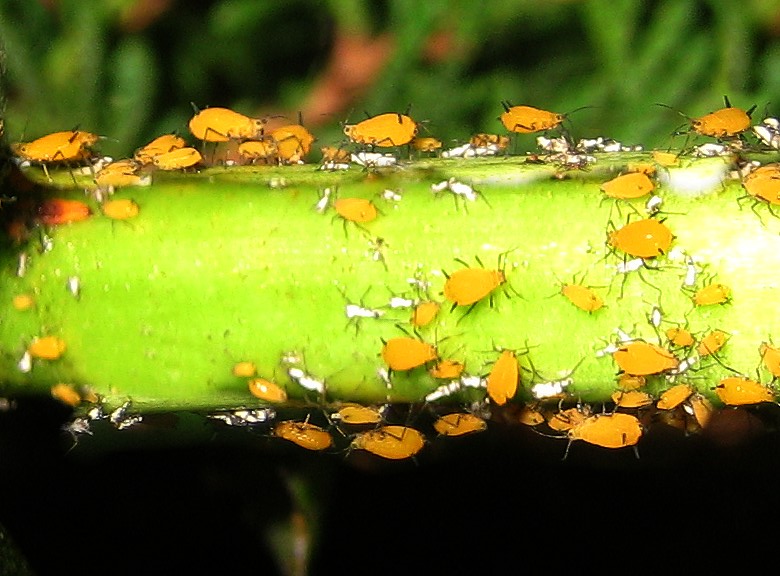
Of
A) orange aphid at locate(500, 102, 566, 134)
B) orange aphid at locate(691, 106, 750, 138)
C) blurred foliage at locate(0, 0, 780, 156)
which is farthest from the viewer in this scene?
blurred foliage at locate(0, 0, 780, 156)

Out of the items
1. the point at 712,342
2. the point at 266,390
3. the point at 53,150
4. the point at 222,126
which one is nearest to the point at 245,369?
the point at 266,390

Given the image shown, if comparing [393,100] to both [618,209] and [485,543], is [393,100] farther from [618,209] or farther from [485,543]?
[618,209]

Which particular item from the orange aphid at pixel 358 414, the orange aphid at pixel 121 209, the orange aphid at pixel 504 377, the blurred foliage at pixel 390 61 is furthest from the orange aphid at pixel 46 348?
the blurred foliage at pixel 390 61

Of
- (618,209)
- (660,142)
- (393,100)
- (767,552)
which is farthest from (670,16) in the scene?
(618,209)

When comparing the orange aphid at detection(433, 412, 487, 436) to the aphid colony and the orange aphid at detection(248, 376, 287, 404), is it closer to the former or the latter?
the aphid colony

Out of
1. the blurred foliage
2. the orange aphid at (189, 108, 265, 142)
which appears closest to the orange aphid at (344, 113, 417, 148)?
the orange aphid at (189, 108, 265, 142)

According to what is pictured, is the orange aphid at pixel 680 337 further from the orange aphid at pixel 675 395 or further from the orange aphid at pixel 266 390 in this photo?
the orange aphid at pixel 266 390
